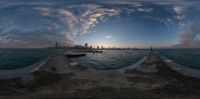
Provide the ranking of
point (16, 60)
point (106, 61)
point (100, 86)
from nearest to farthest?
point (100, 86) → point (106, 61) → point (16, 60)

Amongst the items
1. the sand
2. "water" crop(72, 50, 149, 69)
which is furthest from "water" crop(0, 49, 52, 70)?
the sand

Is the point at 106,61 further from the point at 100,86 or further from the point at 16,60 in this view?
the point at 100,86

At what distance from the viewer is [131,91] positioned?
1758 cm

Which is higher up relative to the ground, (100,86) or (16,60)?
(100,86)

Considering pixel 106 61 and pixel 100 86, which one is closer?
pixel 100 86

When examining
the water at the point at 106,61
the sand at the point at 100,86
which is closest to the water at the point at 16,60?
the water at the point at 106,61

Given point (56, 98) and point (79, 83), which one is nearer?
point (56, 98)

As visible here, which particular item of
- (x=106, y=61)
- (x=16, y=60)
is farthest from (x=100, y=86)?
(x=16, y=60)

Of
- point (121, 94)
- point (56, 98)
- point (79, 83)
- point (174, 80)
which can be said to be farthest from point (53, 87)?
point (174, 80)

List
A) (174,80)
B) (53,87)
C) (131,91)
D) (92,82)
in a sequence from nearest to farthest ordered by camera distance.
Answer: (131,91), (53,87), (92,82), (174,80)

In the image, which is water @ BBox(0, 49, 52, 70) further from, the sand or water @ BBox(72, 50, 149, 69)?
the sand

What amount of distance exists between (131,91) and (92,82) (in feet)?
12.5

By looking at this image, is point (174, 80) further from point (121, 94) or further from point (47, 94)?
point (47, 94)

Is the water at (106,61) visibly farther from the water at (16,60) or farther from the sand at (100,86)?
the sand at (100,86)
